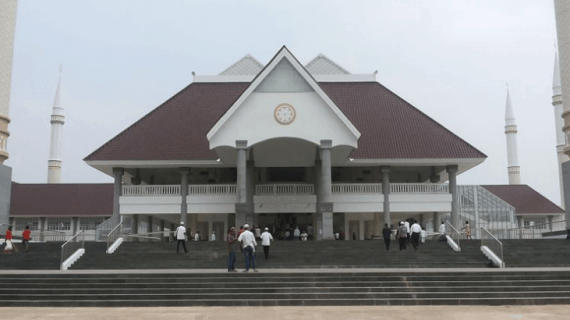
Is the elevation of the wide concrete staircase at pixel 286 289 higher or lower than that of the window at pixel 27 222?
lower

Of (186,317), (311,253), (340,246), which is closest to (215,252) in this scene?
(311,253)

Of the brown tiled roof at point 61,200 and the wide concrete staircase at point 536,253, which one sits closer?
the wide concrete staircase at point 536,253

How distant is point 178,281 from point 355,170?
2049 centimetres

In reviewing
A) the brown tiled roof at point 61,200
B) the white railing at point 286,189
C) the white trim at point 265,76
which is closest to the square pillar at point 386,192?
the white railing at point 286,189

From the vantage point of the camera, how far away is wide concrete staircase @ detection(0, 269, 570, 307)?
15.4 metres

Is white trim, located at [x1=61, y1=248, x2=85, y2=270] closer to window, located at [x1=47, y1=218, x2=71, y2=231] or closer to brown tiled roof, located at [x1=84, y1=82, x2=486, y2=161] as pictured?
brown tiled roof, located at [x1=84, y1=82, x2=486, y2=161]

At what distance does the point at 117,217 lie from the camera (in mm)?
32688

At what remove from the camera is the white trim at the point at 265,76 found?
91.2ft

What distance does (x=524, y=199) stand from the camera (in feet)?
183

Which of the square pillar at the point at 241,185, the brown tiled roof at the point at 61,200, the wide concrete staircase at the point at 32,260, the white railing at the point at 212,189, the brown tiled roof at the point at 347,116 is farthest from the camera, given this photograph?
the brown tiled roof at the point at 61,200

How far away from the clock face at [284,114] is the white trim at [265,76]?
1.49 meters

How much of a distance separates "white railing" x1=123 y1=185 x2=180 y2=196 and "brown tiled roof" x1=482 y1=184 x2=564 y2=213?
33889 mm

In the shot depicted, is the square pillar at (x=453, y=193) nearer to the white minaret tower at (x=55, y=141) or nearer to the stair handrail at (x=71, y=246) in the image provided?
the stair handrail at (x=71, y=246)

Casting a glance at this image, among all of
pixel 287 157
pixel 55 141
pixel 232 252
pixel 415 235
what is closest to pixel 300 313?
pixel 232 252
